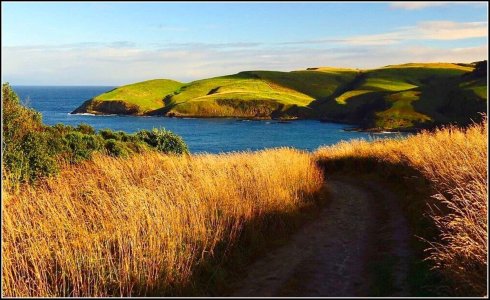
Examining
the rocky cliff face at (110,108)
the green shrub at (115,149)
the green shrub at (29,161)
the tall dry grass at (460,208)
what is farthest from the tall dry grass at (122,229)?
the rocky cliff face at (110,108)

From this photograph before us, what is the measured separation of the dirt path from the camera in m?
8.65

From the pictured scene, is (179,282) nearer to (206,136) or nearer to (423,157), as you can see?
(423,157)

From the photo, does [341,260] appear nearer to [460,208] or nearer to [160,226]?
[460,208]

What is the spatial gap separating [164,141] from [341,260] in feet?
61.1

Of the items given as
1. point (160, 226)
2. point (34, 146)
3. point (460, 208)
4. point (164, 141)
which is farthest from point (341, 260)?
point (164, 141)

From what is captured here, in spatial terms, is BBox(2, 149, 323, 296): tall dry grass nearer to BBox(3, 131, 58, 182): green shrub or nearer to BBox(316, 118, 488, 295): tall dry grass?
BBox(3, 131, 58, 182): green shrub

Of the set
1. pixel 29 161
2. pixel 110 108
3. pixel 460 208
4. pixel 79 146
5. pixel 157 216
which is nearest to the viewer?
pixel 157 216

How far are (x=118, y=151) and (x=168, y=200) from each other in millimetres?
10486

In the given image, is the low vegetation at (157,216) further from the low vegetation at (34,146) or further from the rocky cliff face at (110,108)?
the rocky cliff face at (110,108)

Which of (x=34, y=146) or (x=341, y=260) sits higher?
(x=34, y=146)

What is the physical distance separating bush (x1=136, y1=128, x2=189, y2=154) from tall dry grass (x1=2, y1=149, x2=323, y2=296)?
1233 centimetres

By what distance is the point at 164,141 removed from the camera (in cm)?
2731

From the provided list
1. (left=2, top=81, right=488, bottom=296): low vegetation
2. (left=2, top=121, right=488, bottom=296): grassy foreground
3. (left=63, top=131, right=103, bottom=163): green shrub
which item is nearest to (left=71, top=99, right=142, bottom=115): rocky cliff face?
(left=63, top=131, right=103, bottom=163): green shrub

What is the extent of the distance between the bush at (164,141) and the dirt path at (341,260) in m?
12.9
